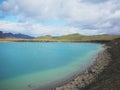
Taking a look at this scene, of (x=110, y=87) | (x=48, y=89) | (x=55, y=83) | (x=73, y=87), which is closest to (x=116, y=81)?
(x=110, y=87)

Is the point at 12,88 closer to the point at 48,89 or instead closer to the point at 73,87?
the point at 48,89

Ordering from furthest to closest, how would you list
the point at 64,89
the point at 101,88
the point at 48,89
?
the point at 48,89 → the point at 64,89 → the point at 101,88

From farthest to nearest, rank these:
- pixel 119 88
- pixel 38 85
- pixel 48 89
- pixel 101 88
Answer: pixel 38 85 < pixel 48 89 < pixel 101 88 < pixel 119 88

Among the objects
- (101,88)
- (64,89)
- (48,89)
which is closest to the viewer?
(101,88)

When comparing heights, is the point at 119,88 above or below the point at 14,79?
above

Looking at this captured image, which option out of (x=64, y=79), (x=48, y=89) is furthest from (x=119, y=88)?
(x=64, y=79)

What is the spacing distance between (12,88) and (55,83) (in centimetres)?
585

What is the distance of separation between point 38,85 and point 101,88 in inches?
443

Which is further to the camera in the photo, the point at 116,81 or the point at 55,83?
the point at 55,83

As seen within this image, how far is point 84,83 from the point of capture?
2525 cm

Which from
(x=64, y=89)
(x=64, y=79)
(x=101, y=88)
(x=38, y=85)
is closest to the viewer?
(x=101, y=88)

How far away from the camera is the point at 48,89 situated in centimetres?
2544

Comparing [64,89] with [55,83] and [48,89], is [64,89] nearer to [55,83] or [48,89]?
[48,89]

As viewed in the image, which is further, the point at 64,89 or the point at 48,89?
the point at 48,89
